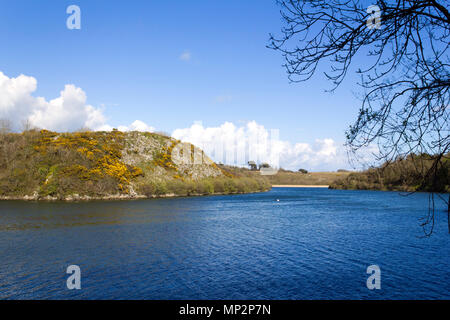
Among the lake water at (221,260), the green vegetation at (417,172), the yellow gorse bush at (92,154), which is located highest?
the yellow gorse bush at (92,154)

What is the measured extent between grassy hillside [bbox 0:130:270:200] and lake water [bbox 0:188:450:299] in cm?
3479

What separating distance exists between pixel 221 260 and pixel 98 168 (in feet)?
190

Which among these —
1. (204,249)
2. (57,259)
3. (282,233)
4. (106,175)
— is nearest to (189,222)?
(282,233)

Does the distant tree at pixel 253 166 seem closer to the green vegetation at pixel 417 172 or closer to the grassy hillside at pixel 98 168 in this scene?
the grassy hillside at pixel 98 168

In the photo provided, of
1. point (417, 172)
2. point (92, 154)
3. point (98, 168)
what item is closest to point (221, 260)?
point (417, 172)

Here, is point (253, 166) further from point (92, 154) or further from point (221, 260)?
point (221, 260)

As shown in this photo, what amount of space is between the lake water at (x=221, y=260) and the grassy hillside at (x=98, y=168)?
34.8 meters

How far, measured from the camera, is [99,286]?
1360 centimetres

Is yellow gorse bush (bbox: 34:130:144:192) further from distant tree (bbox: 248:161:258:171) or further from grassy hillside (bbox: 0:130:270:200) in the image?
distant tree (bbox: 248:161:258:171)

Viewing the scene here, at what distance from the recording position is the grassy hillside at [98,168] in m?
63.2

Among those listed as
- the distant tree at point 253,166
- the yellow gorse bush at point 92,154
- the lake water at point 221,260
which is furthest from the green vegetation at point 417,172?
the distant tree at point 253,166

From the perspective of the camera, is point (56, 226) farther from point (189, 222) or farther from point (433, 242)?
point (433, 242)

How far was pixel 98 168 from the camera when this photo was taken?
6950 cm

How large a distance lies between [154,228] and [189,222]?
4794 mm
